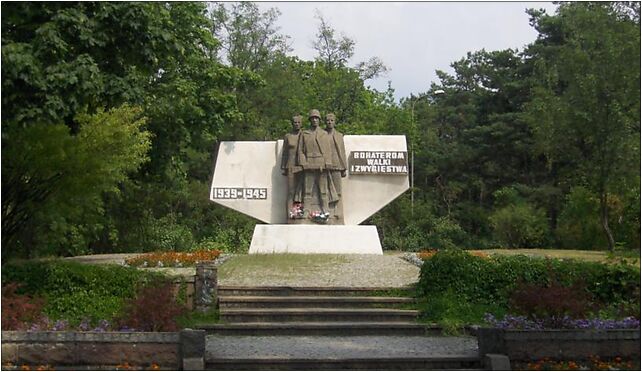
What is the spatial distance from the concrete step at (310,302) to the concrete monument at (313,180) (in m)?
7.23

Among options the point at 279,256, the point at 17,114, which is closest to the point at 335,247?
the point at 279,256

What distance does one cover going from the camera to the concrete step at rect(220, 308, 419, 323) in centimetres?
Result: 1385

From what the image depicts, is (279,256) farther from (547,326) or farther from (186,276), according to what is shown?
(547,326)

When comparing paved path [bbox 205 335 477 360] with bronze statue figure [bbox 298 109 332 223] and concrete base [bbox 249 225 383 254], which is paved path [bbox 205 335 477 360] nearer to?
concrete base [bbox 249 225 383 254]

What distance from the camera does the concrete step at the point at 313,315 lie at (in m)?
13.9

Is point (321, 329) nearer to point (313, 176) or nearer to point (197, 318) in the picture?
Result: point (197, 318)

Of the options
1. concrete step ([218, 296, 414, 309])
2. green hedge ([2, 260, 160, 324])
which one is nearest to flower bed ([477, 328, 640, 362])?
concrete step ([218, 296, 414, 309])

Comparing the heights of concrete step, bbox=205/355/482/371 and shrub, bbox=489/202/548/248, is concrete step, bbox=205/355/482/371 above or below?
below

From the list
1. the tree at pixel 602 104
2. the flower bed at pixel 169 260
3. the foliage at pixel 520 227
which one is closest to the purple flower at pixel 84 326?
the flower bed at pixel 169 260

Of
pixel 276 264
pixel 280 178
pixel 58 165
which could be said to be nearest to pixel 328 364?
pixel 58 165

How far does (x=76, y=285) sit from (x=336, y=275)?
18.4 ft

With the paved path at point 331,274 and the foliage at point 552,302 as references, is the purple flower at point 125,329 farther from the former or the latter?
the foliage at point 552,302

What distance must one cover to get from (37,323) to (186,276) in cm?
326

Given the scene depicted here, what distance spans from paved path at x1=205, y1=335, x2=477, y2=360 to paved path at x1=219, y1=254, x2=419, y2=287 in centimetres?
293
